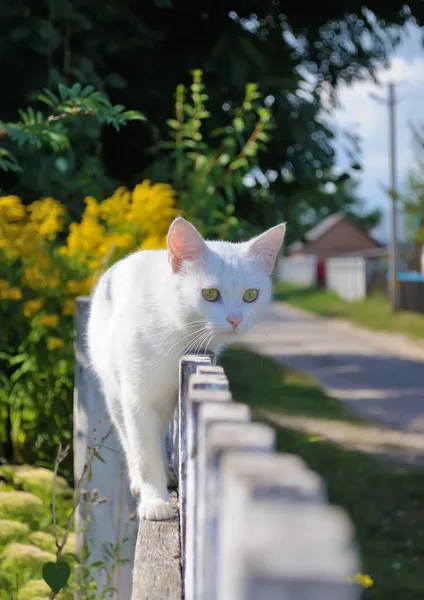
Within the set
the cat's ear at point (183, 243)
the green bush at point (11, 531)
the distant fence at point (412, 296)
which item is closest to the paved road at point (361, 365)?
the green bush at point (11, 531)

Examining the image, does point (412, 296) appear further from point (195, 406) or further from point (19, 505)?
point (195, 406)

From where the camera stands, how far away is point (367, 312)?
75.0ft

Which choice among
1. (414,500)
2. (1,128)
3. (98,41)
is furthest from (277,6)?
(1,128)

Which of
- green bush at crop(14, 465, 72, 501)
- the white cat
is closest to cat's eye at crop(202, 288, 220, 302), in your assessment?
the white cat

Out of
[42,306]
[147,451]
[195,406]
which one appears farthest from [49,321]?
[195,406]

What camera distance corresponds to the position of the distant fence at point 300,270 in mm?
49156

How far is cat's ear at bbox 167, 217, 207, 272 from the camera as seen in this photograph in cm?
211

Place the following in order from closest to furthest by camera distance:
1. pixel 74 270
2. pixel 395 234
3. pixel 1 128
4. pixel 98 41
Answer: pixel 1 128 < pixel 74 270 < pixel 98 41 < pixel 395 234

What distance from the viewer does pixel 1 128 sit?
2.80 metres

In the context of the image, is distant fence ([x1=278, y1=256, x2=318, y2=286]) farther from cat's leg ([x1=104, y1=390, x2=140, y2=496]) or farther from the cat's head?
the cat's head

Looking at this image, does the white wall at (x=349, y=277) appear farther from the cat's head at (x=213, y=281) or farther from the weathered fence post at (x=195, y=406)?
the weathered fence post at (x=195, y=406)

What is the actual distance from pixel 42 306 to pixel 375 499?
9.17 feet

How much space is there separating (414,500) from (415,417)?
3.01 m

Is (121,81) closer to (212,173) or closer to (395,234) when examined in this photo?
(212,173)
